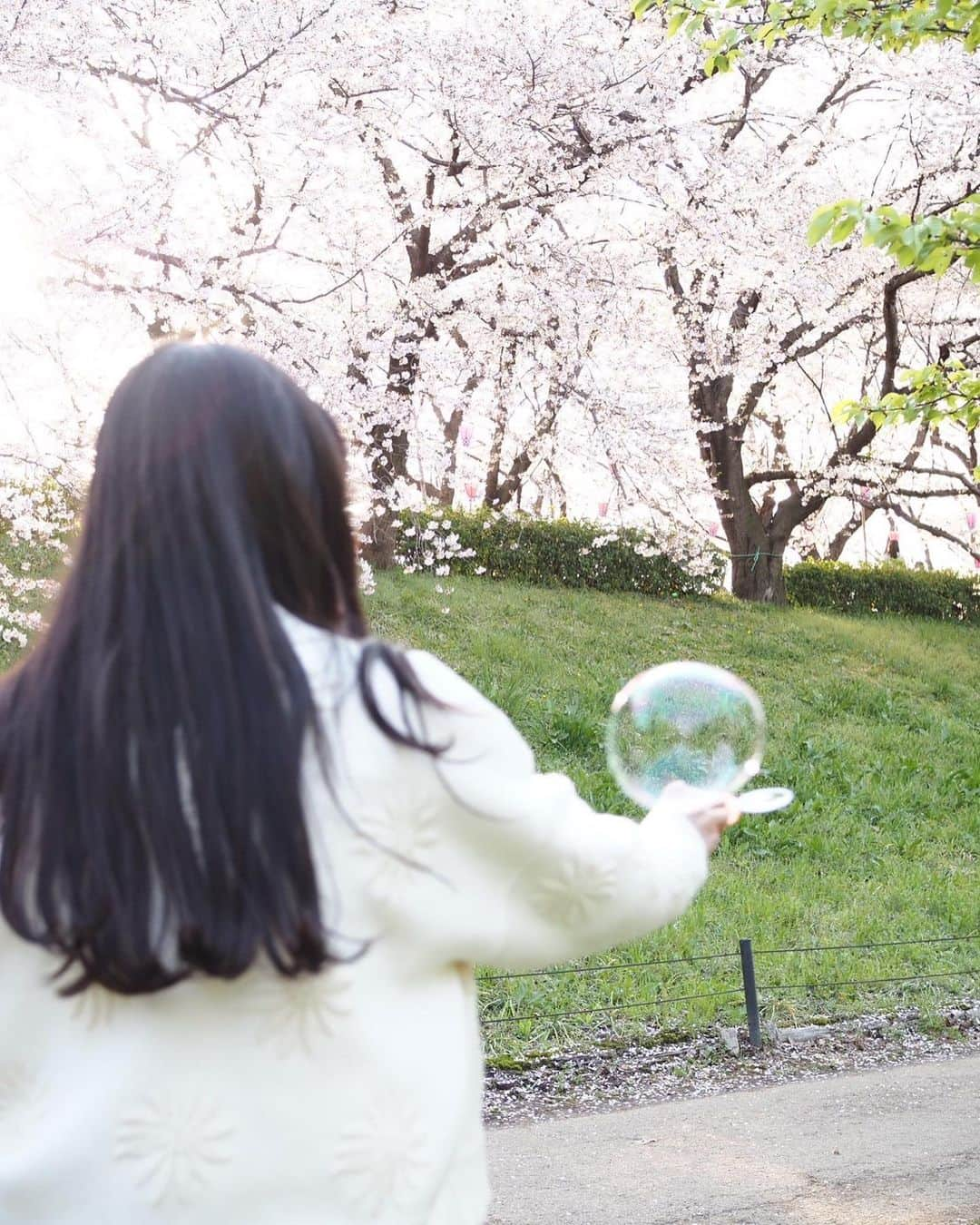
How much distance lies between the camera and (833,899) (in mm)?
7715

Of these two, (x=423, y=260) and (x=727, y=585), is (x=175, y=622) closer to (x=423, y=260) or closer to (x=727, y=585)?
(x=423, y=260)

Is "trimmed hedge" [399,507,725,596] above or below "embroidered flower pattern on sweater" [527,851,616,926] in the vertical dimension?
above

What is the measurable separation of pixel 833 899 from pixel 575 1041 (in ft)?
8.72

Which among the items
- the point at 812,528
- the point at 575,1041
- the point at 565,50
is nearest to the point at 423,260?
the point at 565,50

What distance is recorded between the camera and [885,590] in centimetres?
1911

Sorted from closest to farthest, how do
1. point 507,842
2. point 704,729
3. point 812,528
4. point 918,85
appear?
1. point 507,842
2. point 704,729
3. point 918,85
4. point 812,528

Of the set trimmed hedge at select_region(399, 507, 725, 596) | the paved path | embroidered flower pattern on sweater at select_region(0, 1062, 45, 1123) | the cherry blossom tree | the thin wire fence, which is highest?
the cherry blossom tree

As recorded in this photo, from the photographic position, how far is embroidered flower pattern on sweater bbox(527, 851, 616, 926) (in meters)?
1.45

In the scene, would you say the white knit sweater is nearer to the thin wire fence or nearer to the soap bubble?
the soap bubble

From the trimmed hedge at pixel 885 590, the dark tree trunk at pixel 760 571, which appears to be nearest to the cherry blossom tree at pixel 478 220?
the dark tree trunk at pixel 760 571

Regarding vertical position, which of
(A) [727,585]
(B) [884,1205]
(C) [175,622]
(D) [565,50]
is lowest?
(B) [884,1205]

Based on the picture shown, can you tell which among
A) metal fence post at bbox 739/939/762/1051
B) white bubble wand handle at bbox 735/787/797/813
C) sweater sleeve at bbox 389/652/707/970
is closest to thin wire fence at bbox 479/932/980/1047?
metal fence post at bbox 739/939/762/1051

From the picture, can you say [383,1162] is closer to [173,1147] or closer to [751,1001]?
[173,1147]

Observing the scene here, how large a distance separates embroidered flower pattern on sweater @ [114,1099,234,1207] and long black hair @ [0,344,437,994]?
139 millimetres
